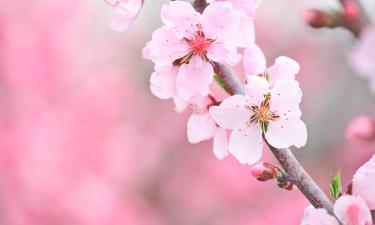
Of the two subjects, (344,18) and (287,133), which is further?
(344,18)

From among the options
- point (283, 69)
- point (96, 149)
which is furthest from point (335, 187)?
point (96, 149)

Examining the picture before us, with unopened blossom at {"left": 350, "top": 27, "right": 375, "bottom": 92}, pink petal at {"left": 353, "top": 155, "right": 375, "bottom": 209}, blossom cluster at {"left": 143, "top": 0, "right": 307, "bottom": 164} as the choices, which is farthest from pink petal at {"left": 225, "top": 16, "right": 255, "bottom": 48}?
unopened blossom at {"left": 350, "top": 27, "right": 375, "bottom": 92}

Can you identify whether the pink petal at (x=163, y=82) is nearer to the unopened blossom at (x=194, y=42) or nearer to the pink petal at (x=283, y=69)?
the unopened blossom at (x=194, y=42)

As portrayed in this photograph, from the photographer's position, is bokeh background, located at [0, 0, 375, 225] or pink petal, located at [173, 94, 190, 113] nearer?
pink petal, located at [173, 94, 190, 113]

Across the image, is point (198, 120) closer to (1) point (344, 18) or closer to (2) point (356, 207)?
(2) point (356, 207)

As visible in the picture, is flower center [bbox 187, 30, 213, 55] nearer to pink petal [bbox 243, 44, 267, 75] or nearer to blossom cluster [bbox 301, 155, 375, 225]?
pink petal [bbox 243, 44, 267, 75]

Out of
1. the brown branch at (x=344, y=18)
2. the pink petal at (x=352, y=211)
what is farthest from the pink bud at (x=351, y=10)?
the pink petal at (x=352, y=211)
